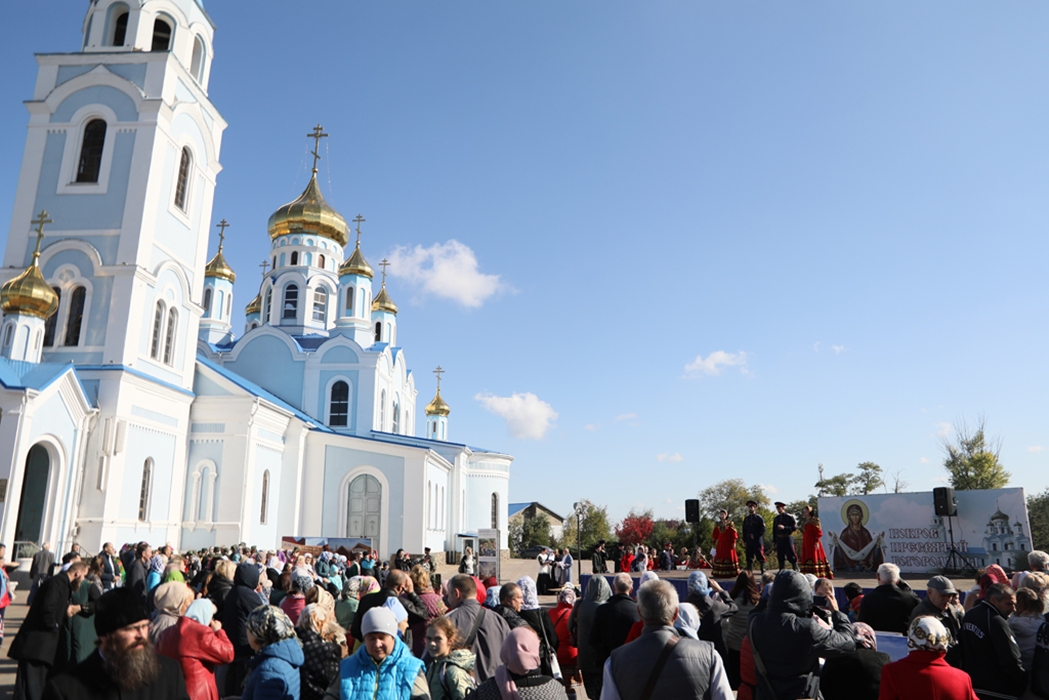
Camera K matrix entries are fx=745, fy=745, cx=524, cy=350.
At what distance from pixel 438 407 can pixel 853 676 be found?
1539 inches

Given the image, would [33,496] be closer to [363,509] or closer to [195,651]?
[363,509]

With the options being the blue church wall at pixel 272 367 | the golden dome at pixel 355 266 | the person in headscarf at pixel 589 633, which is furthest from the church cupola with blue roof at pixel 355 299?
the person in headscarf at pixel 589 633

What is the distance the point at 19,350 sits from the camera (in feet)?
→ 62.1

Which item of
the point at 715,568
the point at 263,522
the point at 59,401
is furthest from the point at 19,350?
the point at 715,568

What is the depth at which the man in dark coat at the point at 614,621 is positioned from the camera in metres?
5.58

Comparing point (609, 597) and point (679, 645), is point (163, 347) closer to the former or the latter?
point (609, 597)

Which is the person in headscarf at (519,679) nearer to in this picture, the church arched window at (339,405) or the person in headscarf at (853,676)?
the person in headscarf at (853,676)

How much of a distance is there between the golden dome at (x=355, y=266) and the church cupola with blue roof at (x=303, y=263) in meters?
0.82

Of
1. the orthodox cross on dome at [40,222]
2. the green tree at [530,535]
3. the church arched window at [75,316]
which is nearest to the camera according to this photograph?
the orthodox cross on dome at [40,222]

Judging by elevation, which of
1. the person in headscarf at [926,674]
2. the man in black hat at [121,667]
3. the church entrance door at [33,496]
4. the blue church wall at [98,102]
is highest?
the blue church wall at [98,102]

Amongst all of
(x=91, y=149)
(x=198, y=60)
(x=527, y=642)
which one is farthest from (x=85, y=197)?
(x=527, y=642)

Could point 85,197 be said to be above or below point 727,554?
above

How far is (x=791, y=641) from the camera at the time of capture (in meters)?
4.57

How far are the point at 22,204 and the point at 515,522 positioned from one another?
170ft
